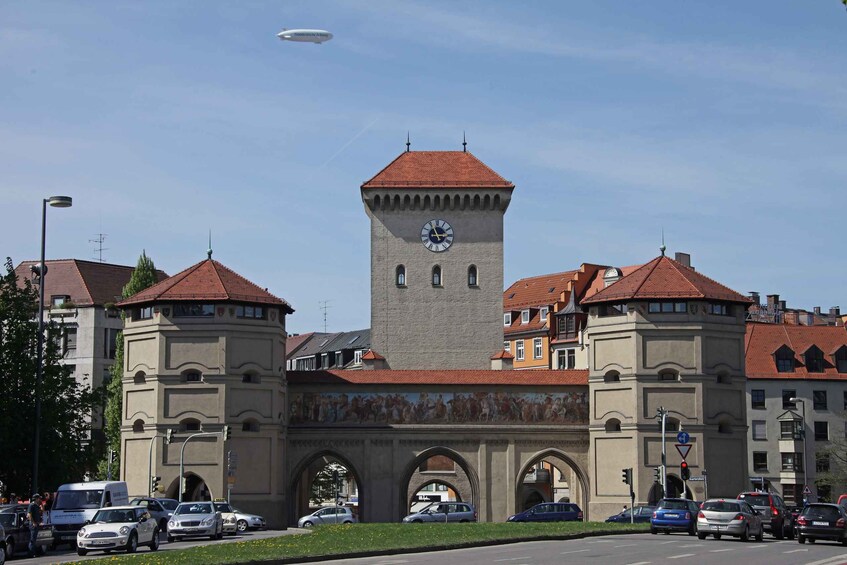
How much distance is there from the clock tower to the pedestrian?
4258cm

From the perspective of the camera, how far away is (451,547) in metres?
42.3

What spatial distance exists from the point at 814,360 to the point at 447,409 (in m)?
38.2

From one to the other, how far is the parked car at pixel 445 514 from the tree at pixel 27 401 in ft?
61.5

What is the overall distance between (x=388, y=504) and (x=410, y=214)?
22.7m

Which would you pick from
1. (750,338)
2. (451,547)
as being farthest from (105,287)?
(451,547)

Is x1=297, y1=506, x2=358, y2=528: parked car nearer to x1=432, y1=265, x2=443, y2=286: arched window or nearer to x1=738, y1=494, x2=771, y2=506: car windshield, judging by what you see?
x1=432, y1=265, x2=443, y2=286: arched window

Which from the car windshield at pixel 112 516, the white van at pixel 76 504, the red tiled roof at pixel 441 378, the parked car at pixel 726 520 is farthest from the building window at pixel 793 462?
the car windshield at pixel 112 516

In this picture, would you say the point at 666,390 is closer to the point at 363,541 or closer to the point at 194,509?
the point at 194,509

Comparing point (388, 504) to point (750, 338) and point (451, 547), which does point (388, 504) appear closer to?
point (451, 547)

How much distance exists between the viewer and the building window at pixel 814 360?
103 m

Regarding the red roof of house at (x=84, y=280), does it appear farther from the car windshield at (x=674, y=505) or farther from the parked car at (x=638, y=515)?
the car windshield at (x=674, y=505)

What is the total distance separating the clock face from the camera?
91.0m

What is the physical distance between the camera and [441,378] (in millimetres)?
77875

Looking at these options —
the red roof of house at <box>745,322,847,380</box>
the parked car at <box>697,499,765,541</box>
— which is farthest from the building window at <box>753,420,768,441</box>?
the parked car at <box>697,499,765,541</box>
